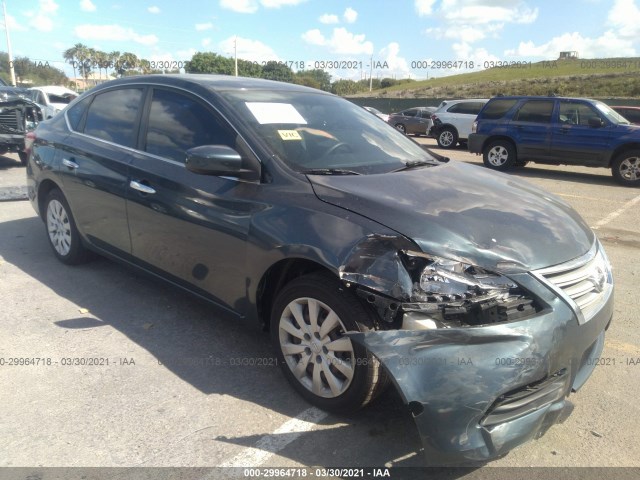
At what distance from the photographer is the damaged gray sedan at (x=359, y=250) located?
88.4 inches

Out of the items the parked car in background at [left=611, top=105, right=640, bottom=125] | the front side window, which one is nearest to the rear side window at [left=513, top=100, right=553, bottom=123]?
the parked car in background at [left=611, top=105, right=640, bottom=125]

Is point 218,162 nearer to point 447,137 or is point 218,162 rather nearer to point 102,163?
point 102,163

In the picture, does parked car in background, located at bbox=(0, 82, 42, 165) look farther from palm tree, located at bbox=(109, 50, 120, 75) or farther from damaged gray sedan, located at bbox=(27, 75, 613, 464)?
palm tree, located at bbox=(109, 50, 120, 75)

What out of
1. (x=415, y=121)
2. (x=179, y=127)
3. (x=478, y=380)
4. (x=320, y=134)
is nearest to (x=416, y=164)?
(x=320, y=134)

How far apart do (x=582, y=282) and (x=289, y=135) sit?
6.08ft

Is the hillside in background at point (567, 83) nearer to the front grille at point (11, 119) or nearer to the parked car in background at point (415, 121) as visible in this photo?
the parked car in background at point (415, 121)

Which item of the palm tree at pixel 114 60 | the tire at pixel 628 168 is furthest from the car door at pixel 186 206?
the palm tree at pixel 114 60

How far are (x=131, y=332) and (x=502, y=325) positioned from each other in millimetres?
2575

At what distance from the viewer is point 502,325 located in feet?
7.44

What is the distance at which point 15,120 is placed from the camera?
34.2ft

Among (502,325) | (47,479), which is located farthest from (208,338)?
(502,325)

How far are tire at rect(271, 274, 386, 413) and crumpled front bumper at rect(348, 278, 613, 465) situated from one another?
27 centimetres

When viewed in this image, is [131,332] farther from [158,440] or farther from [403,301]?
[403,301]

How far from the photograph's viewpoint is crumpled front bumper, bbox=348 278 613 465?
2182mm
